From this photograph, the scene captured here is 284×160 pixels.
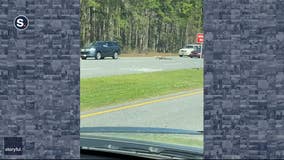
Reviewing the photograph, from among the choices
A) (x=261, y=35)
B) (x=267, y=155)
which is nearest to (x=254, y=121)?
(x=267, y=155)

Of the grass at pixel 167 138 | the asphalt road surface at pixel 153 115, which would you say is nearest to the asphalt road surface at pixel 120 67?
the asphalt road surface at pixel 153 115

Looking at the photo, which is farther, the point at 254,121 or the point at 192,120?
the point at 192,120

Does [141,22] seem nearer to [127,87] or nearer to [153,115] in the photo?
[127,87]

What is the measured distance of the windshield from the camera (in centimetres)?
489

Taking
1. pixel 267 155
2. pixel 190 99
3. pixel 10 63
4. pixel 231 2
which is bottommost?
pixel 190 99

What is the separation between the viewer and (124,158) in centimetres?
355

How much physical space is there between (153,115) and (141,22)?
54.0 m

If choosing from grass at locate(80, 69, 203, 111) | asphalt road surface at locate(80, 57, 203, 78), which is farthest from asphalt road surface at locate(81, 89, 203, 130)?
asphalt road surface at locate(80, 57, 203, 78)

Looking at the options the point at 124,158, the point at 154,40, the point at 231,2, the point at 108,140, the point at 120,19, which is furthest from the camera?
the point at 154,40

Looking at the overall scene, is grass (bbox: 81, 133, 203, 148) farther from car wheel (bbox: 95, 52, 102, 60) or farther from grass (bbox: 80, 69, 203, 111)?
car wheel (bbox: 95, 52, 102, 60)

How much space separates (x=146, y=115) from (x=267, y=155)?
8848mm

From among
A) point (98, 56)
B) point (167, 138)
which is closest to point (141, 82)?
point (167, 138)

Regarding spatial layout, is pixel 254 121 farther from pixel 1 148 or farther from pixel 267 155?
pixel 1 148

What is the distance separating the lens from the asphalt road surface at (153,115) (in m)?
12.8
